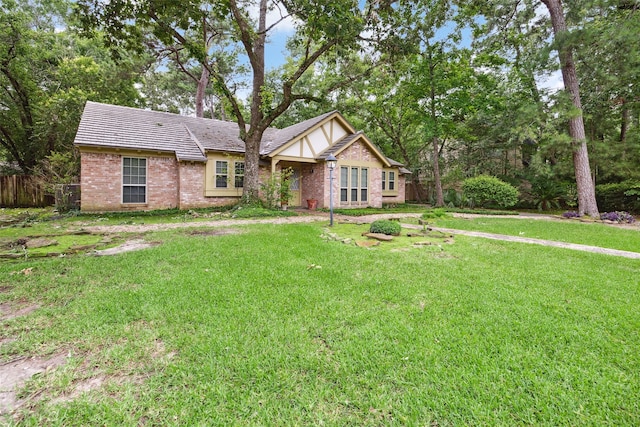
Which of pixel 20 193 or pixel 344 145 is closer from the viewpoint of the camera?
pixel 20 193

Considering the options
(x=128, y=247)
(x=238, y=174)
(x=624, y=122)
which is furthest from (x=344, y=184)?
(x=624, y=122)

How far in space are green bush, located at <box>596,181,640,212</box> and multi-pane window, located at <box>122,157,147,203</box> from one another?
21.5 meters

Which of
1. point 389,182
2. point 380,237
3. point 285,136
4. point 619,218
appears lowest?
point 380,237

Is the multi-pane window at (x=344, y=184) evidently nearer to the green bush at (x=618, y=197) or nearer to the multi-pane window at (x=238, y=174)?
the multi-pane window at (x=238, y=174)

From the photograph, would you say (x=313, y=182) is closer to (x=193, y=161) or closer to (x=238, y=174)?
(x=238, y=174)

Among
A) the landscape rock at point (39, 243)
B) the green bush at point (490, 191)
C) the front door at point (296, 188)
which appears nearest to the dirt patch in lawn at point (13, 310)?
the landscape rock at point (39, 243)

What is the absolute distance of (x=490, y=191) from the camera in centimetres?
1452

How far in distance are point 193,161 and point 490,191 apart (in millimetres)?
14841

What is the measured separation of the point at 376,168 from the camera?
614 inches

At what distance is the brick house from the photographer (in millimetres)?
11125

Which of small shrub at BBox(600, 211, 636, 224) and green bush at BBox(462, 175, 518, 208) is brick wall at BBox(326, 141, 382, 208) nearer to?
green bush at BBox(462, 175, 518, 208)

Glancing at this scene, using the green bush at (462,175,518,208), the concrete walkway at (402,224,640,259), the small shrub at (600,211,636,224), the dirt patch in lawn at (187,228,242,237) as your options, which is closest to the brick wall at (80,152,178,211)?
the dirt patch in lawn at (187,228,242,237)

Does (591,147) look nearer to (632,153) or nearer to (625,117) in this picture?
(632,153)

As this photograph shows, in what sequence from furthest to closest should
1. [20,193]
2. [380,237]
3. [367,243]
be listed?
1. [20,193]
2. [380,237]
3. [367,243]
